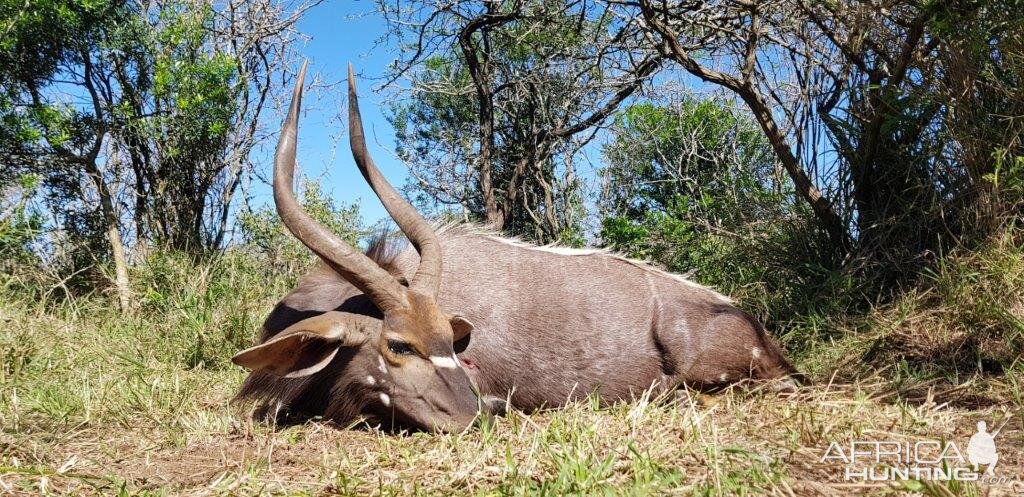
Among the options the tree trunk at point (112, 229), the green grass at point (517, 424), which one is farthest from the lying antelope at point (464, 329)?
the tree trunk at point (112, 229)

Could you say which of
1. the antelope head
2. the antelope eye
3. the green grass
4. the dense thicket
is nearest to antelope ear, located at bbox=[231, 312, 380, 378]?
the antelope head

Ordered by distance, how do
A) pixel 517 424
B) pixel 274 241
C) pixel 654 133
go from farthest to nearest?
pixel 654 133 → pixel 274 241 → pixel 517 424

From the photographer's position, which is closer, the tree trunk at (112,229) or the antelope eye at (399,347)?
the antelope eye at (399,347)

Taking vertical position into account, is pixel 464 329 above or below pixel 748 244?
below

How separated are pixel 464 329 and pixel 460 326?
3 centimetres

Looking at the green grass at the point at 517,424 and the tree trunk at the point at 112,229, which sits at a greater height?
the tree trunk at the point at 112,229

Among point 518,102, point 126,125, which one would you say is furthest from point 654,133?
point 126,125

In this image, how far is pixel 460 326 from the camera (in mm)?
3158

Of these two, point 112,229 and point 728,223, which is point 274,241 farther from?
point 728,223

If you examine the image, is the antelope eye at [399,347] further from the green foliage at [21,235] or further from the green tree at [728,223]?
the green foliage at [21,235]

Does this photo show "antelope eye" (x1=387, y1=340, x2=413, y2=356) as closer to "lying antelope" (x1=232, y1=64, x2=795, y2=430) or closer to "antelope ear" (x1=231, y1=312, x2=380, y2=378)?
"lying antelope" (x1=232, y1=64, x2=795, y2=430)

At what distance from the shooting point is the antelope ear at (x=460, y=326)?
10.2 feet

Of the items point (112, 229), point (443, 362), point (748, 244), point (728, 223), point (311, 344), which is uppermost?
point (112, 229)

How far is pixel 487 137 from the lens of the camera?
743 centimetres
